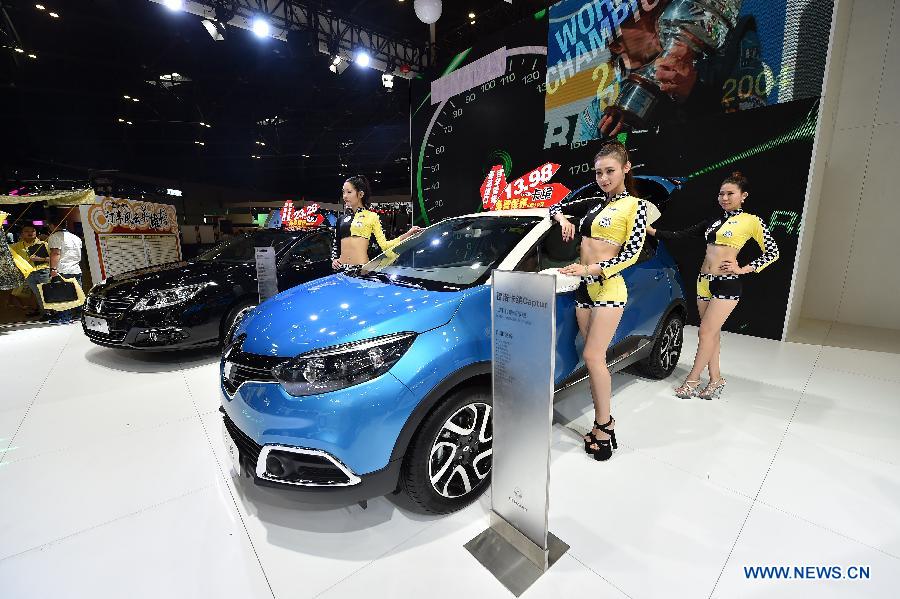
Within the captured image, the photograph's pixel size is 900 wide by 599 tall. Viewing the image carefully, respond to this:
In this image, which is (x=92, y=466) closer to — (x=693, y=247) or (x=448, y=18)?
(x=693, y=247)

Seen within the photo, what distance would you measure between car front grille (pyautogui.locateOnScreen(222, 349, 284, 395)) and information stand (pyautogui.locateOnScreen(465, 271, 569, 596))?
867mm

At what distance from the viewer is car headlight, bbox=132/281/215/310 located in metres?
3.37

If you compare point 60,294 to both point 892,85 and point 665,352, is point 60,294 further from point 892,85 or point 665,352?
point 892,85

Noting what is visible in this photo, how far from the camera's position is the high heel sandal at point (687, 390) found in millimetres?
2867

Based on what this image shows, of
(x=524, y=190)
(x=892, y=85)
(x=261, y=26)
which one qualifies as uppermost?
(x=261, y=26)

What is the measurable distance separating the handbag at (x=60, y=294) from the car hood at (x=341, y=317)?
5.34 meters

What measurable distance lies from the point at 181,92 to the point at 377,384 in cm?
1389

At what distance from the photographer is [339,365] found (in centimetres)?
143

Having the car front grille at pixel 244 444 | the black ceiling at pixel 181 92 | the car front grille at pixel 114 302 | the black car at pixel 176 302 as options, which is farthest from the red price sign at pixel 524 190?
the car front grille at pixel 244 444

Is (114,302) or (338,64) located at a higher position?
(338,64)

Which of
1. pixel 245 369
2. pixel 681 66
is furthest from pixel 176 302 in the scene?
pixel 681 66

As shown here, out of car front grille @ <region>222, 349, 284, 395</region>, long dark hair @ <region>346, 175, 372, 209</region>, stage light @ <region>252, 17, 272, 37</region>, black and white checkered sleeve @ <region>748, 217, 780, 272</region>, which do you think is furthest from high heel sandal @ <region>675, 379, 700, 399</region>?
stage light @ <region>252, 17, 272, 37</region>

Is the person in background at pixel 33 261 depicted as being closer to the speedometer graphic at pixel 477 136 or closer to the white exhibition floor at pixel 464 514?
the white exhibition floor at pixel 464 514

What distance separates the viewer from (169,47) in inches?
340
